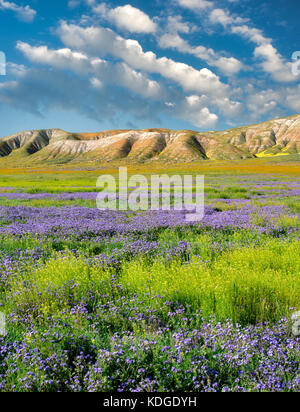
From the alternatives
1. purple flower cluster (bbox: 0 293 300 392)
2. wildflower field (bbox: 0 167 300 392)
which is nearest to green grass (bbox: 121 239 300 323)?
wildflower field (bbox: 0 167 300 392)

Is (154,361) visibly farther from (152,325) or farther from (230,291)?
(230,291)

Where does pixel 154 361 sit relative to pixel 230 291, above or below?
below

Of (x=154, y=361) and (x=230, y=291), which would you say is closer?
(x=154, y=361)

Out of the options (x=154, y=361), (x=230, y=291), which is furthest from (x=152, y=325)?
(x=230, y=291)

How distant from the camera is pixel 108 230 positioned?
30.7 feet

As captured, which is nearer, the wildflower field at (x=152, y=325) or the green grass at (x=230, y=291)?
the wildflower field at (x=152, y=325)

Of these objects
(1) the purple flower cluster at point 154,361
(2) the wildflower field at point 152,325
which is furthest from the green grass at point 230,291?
(1) the purple flower cluster at point 154,361

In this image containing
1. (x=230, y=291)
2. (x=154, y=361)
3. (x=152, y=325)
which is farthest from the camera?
(x=230, y=291)

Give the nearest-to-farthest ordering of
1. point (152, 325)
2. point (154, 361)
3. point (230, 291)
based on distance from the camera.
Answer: point (154, 361), point (152, 325), point (230, 291)

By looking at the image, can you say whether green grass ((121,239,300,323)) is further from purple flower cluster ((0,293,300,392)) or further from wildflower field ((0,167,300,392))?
purple flower cluster ((0,293,300,392))

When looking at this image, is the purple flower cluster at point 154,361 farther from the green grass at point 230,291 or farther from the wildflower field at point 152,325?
the green grass at point 230,291

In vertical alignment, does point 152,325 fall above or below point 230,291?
below

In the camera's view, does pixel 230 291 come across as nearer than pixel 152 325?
No
